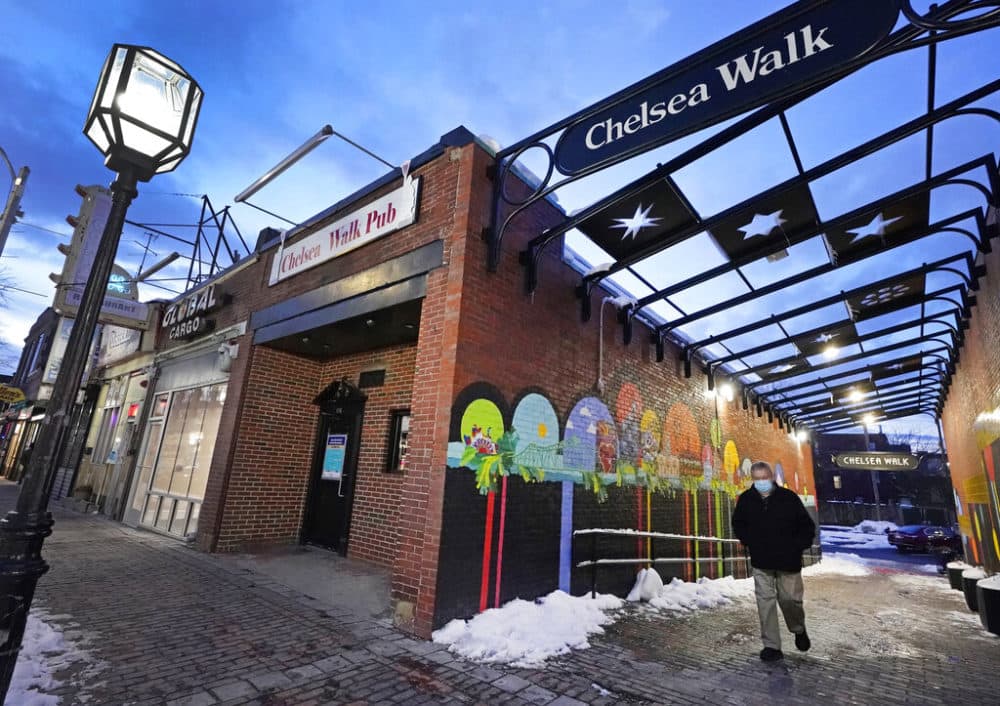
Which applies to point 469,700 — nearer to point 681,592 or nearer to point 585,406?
point 585,406

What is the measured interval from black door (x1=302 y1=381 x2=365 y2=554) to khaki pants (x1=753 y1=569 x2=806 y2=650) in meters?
5.87

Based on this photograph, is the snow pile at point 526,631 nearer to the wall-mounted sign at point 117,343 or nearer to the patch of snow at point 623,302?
the patch of snow at point 623,302

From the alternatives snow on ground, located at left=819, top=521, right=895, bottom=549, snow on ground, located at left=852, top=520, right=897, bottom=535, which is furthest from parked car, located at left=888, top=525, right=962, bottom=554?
snow on ground, located at left=852, top=520, right=897, bottom=535

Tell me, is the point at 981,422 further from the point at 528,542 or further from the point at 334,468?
the point at 334,468

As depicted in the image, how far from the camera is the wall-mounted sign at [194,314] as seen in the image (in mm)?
9477

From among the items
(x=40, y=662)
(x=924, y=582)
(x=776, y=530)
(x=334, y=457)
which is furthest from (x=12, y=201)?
(x=924, y=582)

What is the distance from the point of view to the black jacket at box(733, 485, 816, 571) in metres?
4.68

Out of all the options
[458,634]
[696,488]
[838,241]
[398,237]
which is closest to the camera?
[458,634]

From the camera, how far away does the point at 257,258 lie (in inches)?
353

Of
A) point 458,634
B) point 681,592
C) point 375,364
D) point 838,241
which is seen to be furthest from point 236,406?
point 838,241

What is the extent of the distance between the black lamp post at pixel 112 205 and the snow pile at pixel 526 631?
3.05 metres

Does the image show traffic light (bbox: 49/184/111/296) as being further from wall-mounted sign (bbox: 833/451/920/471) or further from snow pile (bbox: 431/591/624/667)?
wall-mounted sign (bbox: 833/451/920/471)

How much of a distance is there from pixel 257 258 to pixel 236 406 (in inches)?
114

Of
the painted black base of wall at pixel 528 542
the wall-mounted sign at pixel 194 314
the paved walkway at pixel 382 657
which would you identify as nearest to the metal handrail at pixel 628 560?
the painted black base of wall at pixel 528 542
